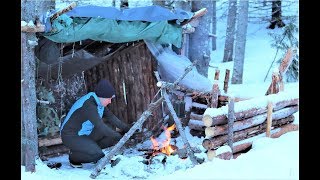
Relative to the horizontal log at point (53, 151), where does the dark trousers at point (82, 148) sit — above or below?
above

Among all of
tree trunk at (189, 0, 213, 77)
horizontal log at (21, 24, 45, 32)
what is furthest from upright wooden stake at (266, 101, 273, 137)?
horizontal log at (21, 24, 45, 32)

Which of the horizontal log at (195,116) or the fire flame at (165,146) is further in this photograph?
the horizontal log at (195,116)

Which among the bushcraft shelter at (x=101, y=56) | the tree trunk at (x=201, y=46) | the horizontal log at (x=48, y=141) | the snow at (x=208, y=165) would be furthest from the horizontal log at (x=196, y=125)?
the horizontal log at (x=48, y=141)

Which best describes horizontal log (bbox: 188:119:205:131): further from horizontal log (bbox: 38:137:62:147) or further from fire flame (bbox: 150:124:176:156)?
horizontal log (bbox: 38:137:62:147)

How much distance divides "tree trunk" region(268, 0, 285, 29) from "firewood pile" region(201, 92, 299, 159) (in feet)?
52.2

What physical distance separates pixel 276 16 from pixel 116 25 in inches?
776

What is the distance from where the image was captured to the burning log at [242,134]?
7574 mm

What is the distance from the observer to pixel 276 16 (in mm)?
26484

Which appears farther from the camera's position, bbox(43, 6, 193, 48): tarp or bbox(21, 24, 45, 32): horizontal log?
bbox(43, 6, 193, 48): tarp

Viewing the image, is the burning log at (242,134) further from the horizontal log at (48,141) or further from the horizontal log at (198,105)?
the horizontal log at (48,141)

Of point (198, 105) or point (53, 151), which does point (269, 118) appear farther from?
point (53, 151)

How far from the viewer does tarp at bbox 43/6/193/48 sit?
8.06 m

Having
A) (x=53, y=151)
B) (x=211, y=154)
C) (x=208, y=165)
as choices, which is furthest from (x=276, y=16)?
(x=208, y=165)
